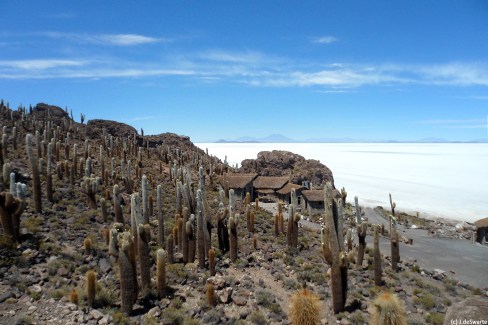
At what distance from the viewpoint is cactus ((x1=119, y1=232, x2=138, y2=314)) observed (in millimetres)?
12453

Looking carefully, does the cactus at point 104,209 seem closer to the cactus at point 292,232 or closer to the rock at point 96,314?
the rock at point 96,314

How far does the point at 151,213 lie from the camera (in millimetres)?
24062

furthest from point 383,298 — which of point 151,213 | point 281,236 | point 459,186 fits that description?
point 459,186

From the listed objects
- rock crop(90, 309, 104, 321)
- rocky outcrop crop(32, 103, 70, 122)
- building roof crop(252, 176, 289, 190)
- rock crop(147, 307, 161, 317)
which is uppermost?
rocky outcrop crop(32, 103, 70, 122)

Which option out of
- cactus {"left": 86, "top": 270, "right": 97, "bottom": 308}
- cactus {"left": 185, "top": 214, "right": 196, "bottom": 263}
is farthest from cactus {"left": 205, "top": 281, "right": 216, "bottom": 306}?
cactus {"left": 86, "top": 270, "right": 97, "bottom": 308}

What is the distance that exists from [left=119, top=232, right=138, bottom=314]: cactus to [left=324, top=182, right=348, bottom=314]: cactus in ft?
23.8

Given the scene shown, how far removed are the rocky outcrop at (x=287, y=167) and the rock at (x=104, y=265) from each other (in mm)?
41780

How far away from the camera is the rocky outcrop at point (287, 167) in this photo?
5822cm

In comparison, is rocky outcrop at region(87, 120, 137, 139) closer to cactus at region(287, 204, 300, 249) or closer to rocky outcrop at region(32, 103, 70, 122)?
rocky outcrop at region(32, 103, 70, 122)

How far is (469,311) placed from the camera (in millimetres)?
7570

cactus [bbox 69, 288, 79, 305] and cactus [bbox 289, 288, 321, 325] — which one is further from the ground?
cactus [bbox 289, 288, 321, 325]

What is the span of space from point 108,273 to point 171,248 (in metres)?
3.08

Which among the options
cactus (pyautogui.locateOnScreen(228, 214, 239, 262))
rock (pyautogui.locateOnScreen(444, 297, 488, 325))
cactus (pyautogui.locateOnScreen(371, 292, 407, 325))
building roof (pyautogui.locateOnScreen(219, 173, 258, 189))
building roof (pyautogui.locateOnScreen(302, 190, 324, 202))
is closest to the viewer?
rock (pyautogui.locateOnScreen(444, 297, 488, 325))

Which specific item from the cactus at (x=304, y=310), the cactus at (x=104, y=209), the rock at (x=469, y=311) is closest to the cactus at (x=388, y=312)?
the rock at (x=469, y=311)
